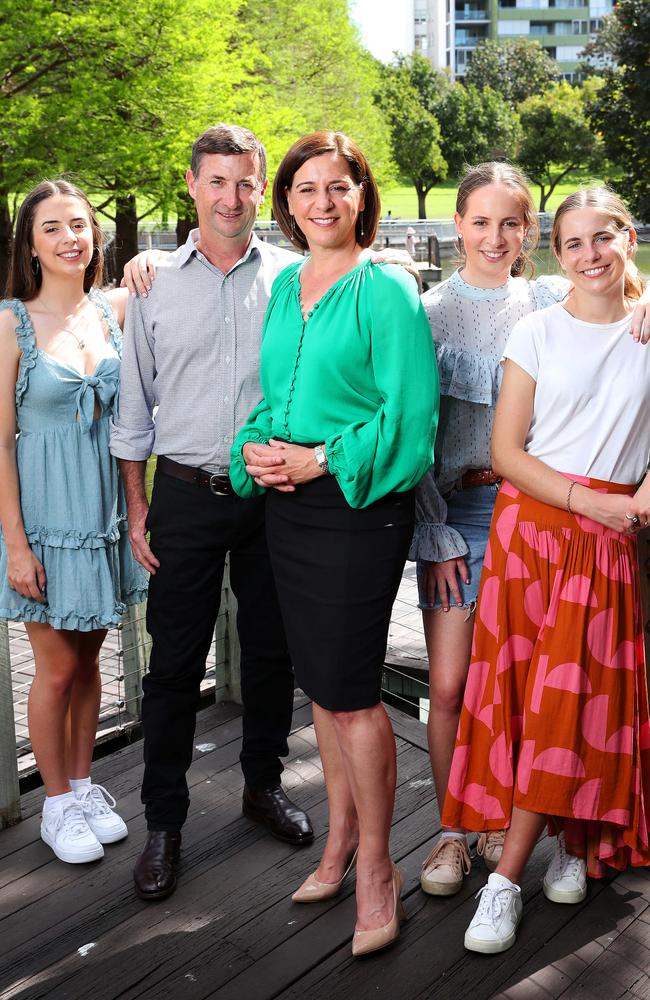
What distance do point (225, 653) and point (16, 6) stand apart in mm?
12371

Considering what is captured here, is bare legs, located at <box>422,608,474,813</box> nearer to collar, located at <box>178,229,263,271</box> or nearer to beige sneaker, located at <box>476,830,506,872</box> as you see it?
beige sneaker, located at <box>476,830,506,872</box>

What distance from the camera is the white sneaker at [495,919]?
106 inches

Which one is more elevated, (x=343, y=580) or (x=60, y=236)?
(x=60, y=236)

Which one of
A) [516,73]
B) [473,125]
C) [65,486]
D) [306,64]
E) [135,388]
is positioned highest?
[516,73]

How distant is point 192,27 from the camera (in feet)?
50.3

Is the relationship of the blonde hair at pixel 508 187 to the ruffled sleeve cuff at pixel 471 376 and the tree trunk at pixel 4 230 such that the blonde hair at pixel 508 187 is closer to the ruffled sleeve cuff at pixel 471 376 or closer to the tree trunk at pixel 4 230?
the ruffled sleeve cuff at pixel 471 376

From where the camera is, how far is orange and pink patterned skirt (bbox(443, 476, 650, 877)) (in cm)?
266

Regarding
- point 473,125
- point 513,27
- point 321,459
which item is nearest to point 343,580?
point 321,459

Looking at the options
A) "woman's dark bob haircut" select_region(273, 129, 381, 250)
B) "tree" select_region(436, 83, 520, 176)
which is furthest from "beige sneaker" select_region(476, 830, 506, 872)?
"tree" select_region(436, 83, 520, 176)

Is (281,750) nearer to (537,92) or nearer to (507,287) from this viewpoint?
(507,287)

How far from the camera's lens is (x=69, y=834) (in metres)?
3.20

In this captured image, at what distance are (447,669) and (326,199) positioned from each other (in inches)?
50.1

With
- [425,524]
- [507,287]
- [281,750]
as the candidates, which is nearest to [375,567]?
[425,524]

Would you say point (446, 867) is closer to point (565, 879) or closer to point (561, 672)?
point (565, 879)
